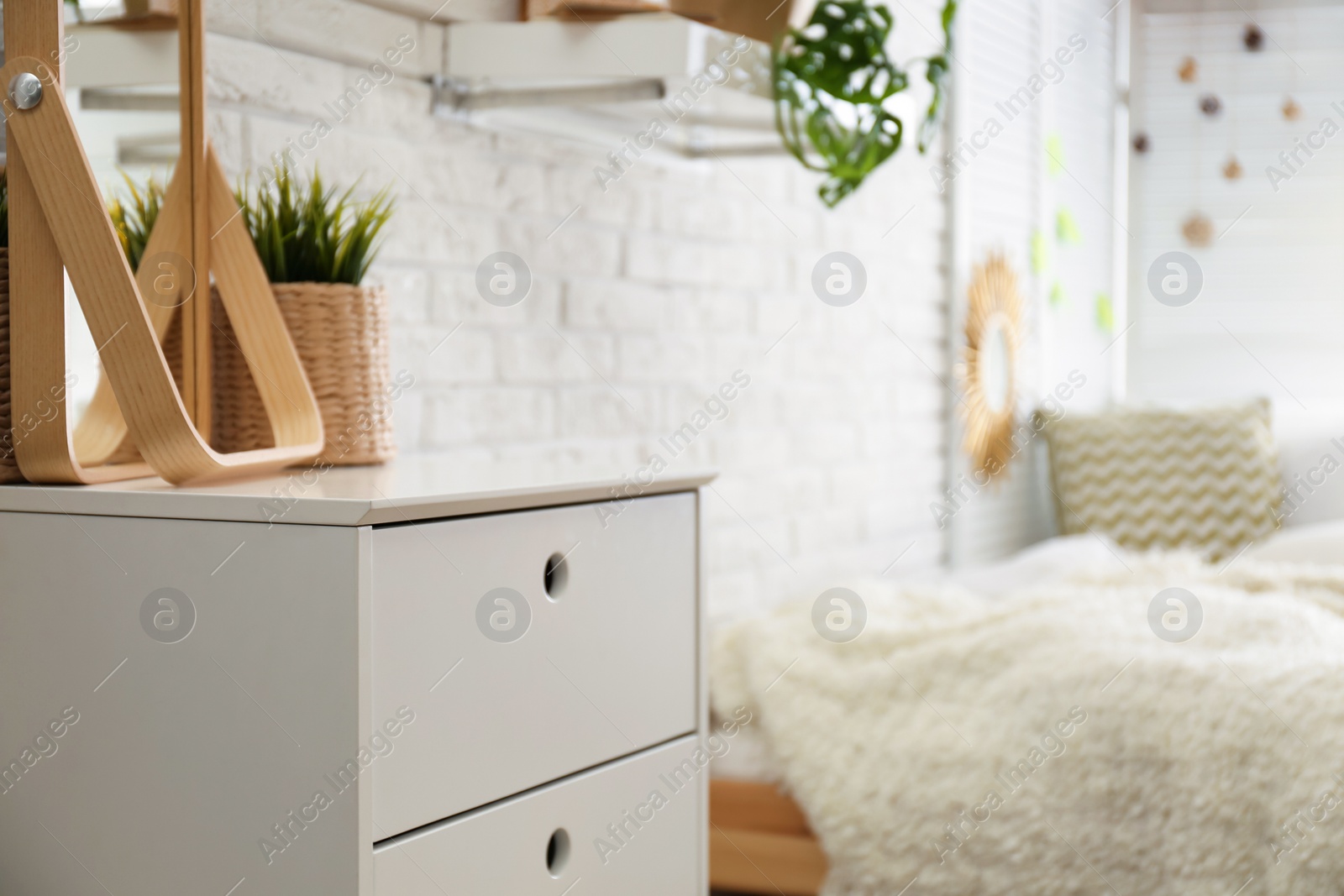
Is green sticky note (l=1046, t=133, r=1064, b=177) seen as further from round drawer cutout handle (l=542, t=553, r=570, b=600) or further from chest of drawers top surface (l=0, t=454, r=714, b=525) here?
round drawer cutout handle (l=542, t=553, r=570, b=600)

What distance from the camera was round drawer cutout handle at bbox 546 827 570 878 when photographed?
92 cm

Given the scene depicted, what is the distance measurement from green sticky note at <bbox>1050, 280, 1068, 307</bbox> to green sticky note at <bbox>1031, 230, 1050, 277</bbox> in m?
0.08

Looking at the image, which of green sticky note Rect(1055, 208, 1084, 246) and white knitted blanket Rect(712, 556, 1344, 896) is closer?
white knitted blanket Rect(712, 556, 1344, 896)

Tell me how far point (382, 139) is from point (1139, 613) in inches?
42.0

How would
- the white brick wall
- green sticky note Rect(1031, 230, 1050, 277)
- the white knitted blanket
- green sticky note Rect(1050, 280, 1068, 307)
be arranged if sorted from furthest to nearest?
green sticky note Rect(1050, 280, 1068, 307) → green sticky note Rect(1031, 230, 1050, 277) → the white brick wall → the white knitted blanket

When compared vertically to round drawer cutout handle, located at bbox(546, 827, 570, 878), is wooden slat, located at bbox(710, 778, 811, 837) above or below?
below

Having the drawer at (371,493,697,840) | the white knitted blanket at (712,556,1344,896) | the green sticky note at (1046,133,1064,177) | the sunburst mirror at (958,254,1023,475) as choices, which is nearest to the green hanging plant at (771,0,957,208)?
the white knitted blanket at (712,556,1344,896)

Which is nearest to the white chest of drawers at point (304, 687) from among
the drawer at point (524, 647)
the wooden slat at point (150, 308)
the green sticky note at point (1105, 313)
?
the drawer at point (524, 647)

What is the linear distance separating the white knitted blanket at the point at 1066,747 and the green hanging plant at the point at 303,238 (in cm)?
69

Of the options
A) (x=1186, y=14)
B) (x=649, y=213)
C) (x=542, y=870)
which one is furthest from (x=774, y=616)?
(x=1186, y=14)

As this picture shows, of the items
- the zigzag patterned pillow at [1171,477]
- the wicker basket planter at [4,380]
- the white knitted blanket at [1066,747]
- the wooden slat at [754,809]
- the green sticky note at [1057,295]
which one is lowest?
the wooden slat at [754,809]

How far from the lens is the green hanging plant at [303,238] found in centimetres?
110

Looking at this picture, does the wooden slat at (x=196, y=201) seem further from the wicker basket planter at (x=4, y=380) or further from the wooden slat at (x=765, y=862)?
the wooden slat at (x=765, y=862)

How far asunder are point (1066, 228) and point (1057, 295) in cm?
18
